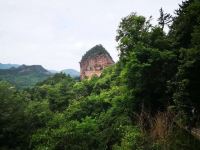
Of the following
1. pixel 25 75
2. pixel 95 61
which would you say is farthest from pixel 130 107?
pixel 25 75

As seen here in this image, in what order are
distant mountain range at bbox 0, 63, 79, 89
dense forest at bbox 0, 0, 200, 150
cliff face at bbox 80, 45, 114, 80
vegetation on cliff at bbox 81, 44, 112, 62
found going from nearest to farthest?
1. dense forest at bbox 0, 0, 200, 150
2. cliff face at bbox 80, 45, 114, 80
3. vegetation on cliff at bbox 81, 44, 112, 62
4. distant mountain range at bbox 0, 63, 79, 89

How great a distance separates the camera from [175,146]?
1762 centimetres

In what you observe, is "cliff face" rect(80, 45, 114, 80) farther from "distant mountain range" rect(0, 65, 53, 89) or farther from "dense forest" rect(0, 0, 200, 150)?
"dense forest" rect(0, 0, 200, 150)

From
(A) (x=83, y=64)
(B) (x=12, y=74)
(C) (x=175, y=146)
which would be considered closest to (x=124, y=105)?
(C) (x=175, y=146)

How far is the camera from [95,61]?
67375mm

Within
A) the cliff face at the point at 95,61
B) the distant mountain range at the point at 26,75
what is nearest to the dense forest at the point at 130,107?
the cliff face at the point at 95,61

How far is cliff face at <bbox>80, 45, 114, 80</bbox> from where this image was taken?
6688 centimetres

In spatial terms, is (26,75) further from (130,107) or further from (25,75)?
(130,107)

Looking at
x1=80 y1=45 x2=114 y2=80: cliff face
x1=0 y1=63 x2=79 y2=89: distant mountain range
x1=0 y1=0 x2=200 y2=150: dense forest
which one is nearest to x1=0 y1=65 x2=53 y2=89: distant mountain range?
x1=0 y1=63 x2=79 y2=89: distant mountain range

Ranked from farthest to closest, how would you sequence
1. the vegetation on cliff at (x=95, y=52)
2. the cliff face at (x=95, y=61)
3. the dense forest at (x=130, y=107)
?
the vegetation on cliff at (x=95, y=52)
the cliff face at (x=95, y=61)
the dense forest at (x=130, y=107)

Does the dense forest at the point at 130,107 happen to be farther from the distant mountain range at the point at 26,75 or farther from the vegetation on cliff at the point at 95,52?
the distant mountain range at the point at 26,75

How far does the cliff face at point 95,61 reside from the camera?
66875 mm

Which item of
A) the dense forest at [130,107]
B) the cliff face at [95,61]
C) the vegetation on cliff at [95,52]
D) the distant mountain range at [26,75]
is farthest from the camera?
the distant mountain range at [26,75]

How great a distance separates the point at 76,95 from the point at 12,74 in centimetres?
6582
